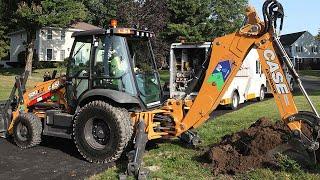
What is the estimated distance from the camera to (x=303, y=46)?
271 ft

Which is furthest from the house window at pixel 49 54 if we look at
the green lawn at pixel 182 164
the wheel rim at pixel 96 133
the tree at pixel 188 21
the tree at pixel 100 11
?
the wheel rim at pixel 96 133

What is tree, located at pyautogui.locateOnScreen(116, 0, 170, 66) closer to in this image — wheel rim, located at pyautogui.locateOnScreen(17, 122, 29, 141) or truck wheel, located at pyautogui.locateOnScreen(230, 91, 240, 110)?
truck wheel, located at pyautogui.locateOnScreen(230, 91, 240, 110)

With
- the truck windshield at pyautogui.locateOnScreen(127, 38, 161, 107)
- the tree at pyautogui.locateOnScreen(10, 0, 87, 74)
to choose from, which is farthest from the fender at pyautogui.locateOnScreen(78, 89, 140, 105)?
the tree at pyautogui.locateOnScreen(10, 0, 87, 74)

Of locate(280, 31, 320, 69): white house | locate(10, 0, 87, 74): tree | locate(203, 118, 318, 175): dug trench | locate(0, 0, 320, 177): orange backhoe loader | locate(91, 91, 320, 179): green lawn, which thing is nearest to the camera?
locate(91, 91, 320, 179): green lawn

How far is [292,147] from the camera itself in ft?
24.9

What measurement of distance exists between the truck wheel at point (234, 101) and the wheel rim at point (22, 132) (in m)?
10.0

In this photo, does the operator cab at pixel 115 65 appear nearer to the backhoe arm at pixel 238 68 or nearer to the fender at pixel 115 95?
the fender at pixel 115 95

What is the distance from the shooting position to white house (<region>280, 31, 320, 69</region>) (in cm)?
7975

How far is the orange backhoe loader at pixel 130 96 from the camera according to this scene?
7.87 metres

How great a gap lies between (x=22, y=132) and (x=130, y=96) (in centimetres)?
311

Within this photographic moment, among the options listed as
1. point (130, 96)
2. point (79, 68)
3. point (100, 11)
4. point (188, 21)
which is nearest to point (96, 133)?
point (130, 96)

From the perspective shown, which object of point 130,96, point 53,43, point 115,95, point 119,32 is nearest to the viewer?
point 115,95

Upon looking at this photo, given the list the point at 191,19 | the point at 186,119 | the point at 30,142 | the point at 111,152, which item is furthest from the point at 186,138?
the point at 191,19

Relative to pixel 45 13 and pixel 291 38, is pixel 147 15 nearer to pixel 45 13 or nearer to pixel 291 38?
pixel 45 13
